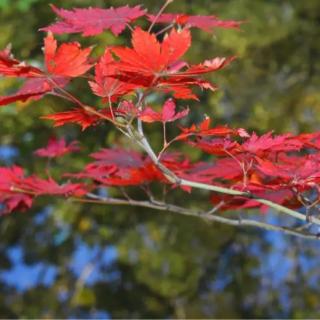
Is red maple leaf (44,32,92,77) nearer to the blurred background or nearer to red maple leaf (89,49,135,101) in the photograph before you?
red maple leaf (89,49,135,101)

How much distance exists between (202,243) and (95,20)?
6.29 ft

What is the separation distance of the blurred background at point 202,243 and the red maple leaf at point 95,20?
1299mm

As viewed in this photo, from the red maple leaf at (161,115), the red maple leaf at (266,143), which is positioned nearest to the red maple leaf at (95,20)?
the red maple leaf at (161,115)

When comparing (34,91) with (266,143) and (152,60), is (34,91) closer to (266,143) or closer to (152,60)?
(152,60)

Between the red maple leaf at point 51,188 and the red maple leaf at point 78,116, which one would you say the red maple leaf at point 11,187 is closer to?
the red maple leaf at point 51,188

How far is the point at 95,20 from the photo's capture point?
0.67 m

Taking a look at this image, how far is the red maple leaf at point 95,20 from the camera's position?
0.66 meters

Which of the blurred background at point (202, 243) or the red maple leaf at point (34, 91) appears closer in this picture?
the red maple leaf at point (34, 91)

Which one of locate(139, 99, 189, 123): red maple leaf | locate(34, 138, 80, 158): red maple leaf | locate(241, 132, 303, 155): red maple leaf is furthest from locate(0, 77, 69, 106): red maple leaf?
locate(34, 138, 80, 158): red maple leaf

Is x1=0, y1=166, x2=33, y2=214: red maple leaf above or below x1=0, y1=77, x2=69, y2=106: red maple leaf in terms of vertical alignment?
below

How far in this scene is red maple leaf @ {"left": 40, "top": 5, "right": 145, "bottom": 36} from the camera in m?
0.66

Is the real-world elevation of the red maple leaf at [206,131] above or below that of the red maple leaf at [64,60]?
below

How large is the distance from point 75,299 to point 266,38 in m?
1.55

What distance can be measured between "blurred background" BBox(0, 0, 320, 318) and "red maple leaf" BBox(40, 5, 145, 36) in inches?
51.1
